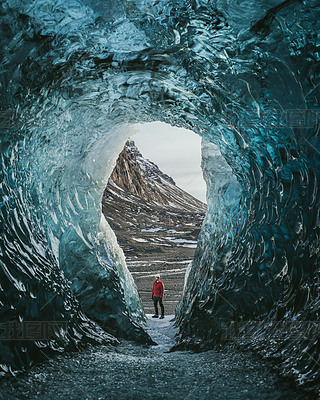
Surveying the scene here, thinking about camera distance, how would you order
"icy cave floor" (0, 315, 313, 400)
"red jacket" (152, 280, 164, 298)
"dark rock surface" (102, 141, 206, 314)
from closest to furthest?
"icy cave floor" (0, 315, 313, 400) → "red jacket" (152, 280, 164, 298) → "dark rock surface" (102, 141, 206, 314)

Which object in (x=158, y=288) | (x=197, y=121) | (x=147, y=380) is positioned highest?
(x=197, y=121)

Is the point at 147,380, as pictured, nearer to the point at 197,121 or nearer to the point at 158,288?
the point at 197,121

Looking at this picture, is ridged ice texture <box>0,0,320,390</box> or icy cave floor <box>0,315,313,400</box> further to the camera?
ridged ice texture <box>0,0,320,390</box>

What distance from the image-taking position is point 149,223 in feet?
139

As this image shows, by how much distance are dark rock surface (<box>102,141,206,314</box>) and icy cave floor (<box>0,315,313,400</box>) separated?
6086mm

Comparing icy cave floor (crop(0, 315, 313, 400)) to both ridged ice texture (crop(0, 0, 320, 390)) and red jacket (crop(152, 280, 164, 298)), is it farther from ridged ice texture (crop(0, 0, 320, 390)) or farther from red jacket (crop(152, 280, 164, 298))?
red jacket (crop(152, 280, 164, 298))

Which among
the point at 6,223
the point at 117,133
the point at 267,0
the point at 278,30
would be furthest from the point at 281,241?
the point at 117,133

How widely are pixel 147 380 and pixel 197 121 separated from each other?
4.25 m

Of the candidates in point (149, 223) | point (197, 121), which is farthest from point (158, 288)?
point (149, 223)

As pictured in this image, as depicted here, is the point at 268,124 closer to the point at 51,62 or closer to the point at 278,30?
the point at 278,30

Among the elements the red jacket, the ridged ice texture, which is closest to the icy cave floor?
the ridged ice texture

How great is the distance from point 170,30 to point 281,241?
279cm

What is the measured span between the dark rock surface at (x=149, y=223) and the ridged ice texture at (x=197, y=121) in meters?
4.91

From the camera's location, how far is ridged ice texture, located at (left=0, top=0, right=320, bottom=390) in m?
3.80
